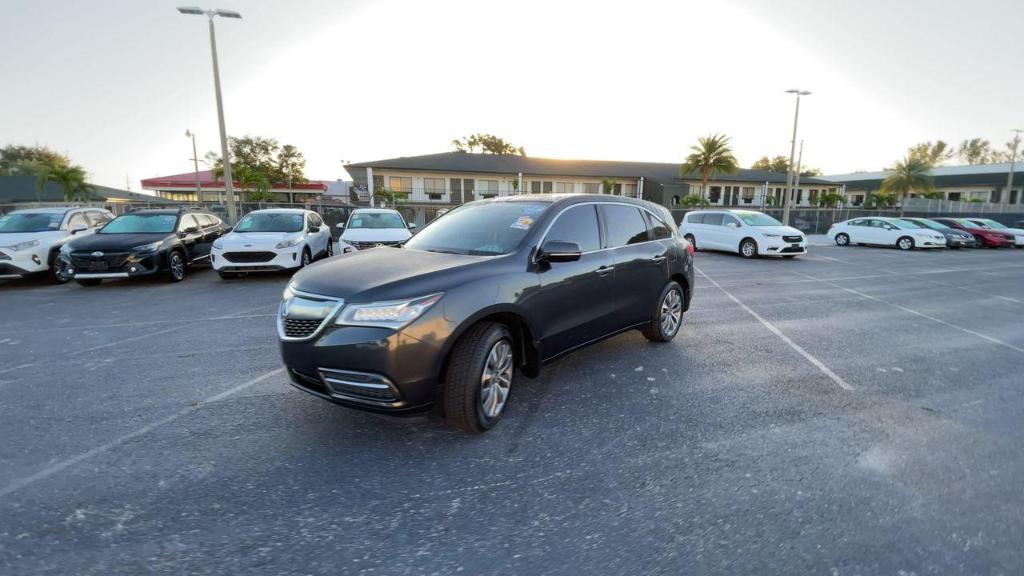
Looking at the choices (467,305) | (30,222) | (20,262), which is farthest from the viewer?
(30,222)

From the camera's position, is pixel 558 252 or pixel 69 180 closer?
pixel 558 252

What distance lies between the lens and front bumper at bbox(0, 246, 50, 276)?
9.26 metres

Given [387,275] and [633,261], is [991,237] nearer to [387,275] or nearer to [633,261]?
[633,261]

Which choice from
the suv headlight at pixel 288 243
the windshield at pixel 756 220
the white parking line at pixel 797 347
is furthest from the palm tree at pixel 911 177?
the suv headlight at pixel 288 243

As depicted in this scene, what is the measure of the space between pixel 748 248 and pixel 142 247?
16431 mm

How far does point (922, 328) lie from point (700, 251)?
1124 centimetres

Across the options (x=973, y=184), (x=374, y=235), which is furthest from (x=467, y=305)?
(x=973, y=184)

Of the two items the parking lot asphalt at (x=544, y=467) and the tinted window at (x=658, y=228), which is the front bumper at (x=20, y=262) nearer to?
the parking lot asphalt at (x=544, y=467)

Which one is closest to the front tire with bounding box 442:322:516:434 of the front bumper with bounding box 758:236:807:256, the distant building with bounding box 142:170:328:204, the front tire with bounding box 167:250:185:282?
the front tire with bounding box 167:250:185:282

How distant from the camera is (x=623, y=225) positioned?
16.3 feet

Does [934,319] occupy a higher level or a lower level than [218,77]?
lower

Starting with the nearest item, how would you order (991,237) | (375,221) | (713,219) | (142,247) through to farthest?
1. (142,247)
2. (375,221)
3. (713,219)
4. (991,237)

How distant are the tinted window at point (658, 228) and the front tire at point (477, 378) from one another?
8.82 ft

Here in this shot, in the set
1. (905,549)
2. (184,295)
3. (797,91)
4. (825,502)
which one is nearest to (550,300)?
(825,502)
